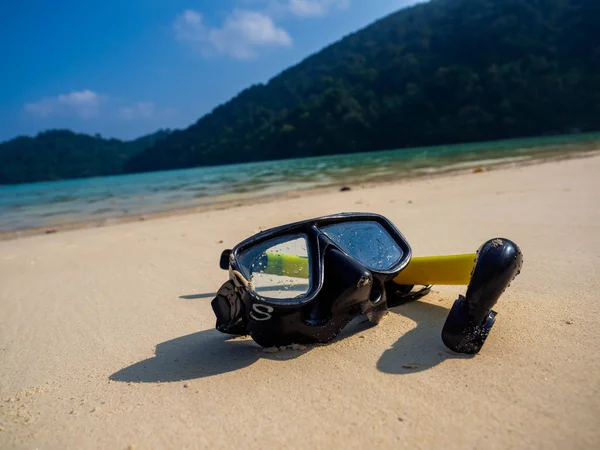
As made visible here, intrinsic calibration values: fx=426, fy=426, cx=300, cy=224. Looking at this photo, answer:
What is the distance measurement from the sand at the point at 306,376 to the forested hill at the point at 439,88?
73.6 metres

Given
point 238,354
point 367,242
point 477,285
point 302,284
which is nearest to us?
point 477,285

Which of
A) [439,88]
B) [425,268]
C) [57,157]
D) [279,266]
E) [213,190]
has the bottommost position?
[213,190]

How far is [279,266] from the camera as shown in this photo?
6.81ft

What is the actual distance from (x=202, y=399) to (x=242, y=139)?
358ft

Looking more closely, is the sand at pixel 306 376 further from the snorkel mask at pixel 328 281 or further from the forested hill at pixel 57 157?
the forested hill at pixel 57 157

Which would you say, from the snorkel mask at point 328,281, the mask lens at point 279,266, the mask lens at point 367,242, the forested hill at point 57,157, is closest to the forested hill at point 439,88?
the forested hill at point 57,157

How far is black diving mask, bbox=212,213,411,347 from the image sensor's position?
1835 millimetres

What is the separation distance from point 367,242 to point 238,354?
0.88m

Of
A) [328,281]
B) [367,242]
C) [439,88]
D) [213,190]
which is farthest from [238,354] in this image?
[439,88]

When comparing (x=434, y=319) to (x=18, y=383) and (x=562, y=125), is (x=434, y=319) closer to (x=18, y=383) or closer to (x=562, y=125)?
(x=18, y=383)

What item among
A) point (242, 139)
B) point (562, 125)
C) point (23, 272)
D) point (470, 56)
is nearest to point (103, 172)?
point (242, 139)

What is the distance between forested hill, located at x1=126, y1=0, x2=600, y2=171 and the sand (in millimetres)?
73622

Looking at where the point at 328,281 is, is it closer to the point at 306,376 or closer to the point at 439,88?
the point at 306,376

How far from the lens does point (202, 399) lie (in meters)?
1.70
